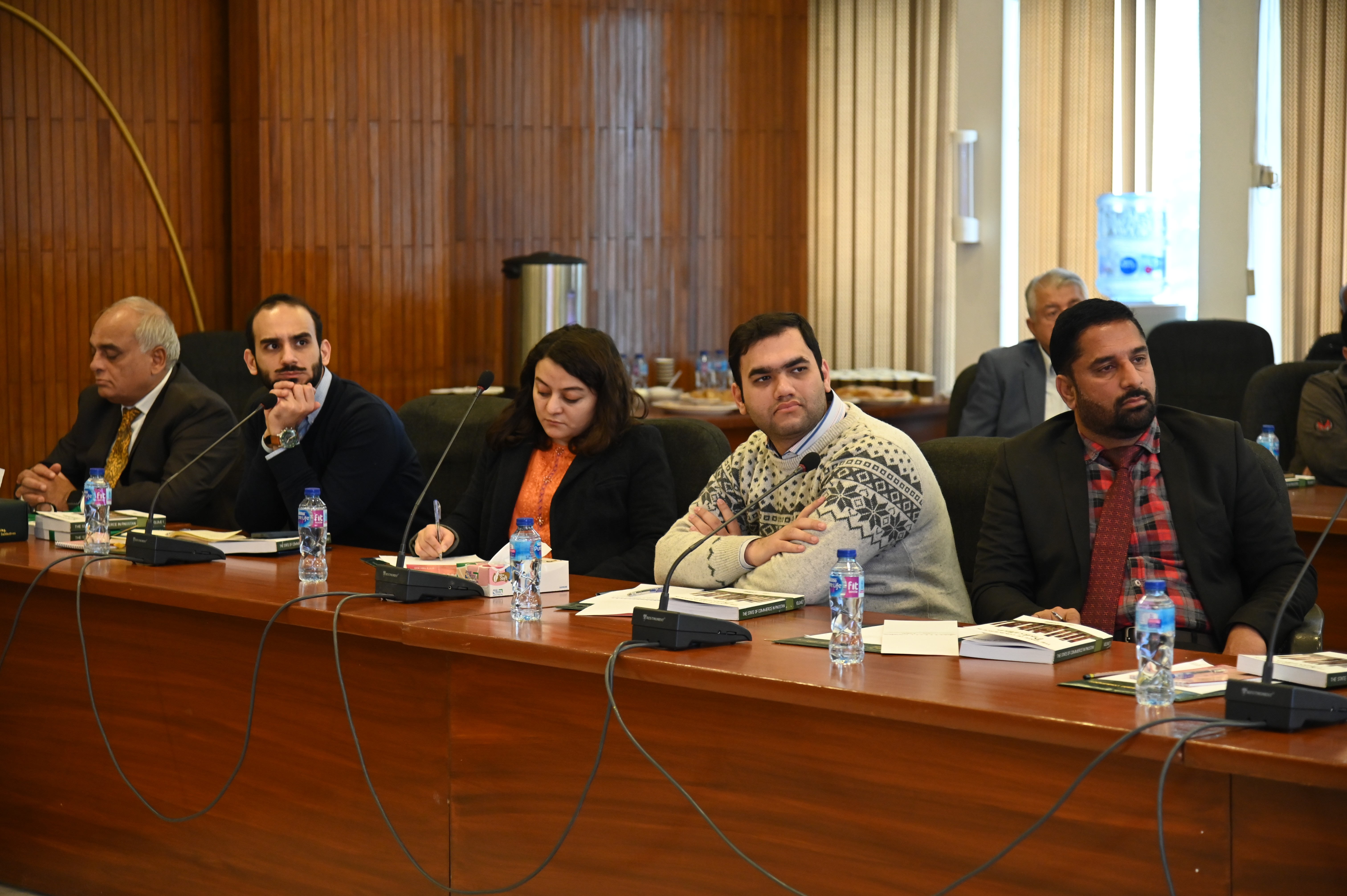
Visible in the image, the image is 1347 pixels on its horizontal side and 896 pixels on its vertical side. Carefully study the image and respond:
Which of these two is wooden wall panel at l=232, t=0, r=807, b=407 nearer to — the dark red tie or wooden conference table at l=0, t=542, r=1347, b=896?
wooden conference table at l=0, t=542, r=1347, b=896

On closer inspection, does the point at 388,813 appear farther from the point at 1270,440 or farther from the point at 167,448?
the point at 1270,440

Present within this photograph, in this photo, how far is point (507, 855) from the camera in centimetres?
238

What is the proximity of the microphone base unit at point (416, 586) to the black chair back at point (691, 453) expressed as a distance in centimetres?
77

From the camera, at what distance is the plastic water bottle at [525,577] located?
245cm

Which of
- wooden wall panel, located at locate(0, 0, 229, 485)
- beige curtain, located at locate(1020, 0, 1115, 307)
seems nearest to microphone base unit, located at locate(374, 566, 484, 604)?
wooden wall panel, located at locate(0, 0, 229, 485)

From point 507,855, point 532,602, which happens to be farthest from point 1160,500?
point 507,855

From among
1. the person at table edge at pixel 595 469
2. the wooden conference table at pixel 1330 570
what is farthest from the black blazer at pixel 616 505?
the wooden conference table at pixel 1330 570

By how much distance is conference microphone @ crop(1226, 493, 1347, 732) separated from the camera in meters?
1.62

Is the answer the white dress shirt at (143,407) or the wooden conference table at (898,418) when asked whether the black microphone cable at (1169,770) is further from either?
the wooden conference table at (898,418)

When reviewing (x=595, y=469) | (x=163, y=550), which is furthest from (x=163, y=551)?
(x=595, y=469)

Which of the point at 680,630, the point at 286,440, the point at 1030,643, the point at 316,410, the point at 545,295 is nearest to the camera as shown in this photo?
the point at 1030,643

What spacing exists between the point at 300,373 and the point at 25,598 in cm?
88

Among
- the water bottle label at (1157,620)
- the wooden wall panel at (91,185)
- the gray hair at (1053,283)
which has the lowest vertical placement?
the water bottle label at (1157,620)

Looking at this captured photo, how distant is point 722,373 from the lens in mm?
8047
